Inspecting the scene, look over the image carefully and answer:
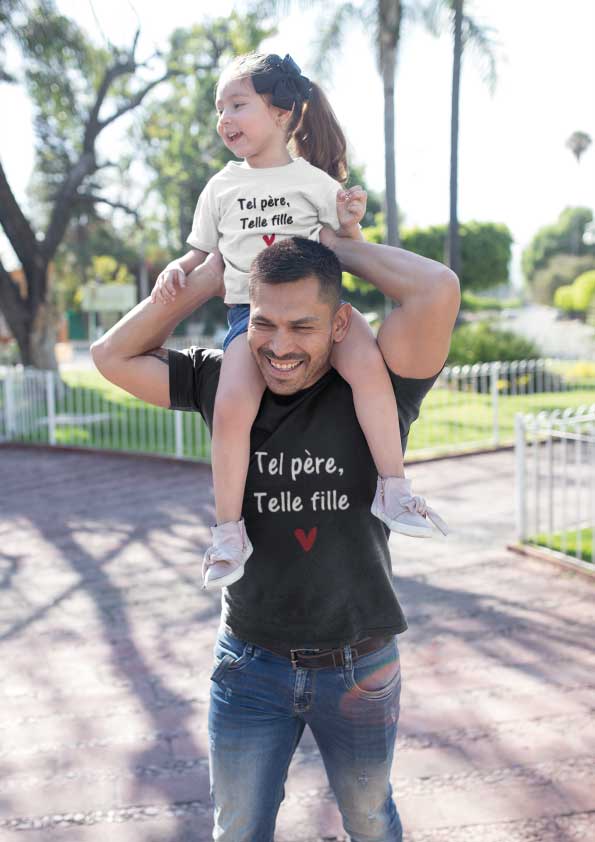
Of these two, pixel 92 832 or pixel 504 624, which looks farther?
pixel 504 624

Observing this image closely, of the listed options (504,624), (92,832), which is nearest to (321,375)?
(92,832)

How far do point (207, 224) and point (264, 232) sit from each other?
0.24 meters

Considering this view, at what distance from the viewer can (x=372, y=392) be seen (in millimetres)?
2016

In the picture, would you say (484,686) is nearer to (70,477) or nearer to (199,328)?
(70,477)

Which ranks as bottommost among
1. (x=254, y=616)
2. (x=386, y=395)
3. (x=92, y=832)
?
(x=92, y=832)

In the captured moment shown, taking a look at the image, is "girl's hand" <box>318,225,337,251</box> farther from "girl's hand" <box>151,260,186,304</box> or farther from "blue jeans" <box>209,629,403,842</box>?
"blue jeans" <box>209,629,403,842</box>

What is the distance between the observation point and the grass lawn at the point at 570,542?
6.76 meters

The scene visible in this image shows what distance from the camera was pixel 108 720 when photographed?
→ 429 centimetres

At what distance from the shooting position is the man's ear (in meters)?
2.02

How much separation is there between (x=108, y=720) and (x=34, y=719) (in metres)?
0.36

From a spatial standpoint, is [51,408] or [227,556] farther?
[51,408]

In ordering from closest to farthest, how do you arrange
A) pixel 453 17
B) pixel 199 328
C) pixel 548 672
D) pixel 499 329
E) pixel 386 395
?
1. pixel 386 395
2. pixel 548 672
3. pixel 453 17
4. pixel 499 329
5. pixel 199 328

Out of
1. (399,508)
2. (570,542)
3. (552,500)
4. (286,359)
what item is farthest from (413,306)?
(552,500)

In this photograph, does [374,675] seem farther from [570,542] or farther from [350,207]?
[570,542]
